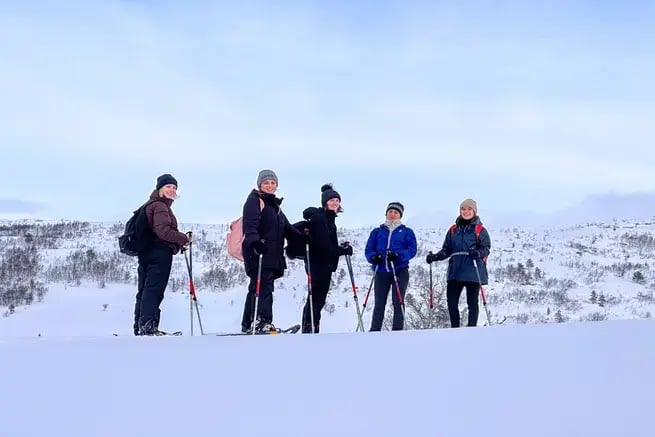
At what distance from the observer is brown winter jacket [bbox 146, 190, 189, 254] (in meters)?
5.57

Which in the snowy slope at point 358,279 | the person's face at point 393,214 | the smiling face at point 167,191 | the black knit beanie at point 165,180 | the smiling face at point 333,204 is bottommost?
the snowy slope at point 358,279

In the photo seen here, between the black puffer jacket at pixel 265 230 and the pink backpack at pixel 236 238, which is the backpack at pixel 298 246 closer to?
the black puffer jacket at pixel 265 230

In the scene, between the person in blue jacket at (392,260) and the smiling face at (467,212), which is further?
the smiling face at (467,212)

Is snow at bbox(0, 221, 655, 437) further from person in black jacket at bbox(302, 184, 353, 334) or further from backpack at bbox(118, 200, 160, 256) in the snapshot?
person in black jacket at bbox(302, 184, 353, 334)

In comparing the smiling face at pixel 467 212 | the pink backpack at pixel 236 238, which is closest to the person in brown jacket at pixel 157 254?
the pink backpack at pixel 236 238

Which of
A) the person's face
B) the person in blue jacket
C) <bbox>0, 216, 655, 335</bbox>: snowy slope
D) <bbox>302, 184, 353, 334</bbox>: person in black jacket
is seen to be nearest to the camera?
<bbox>302, 184, 353, 334</bbox>: person in black jacket

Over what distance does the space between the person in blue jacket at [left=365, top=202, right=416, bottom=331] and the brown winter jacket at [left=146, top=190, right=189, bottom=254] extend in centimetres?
209

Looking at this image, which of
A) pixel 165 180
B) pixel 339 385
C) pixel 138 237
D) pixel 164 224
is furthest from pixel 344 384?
pixel 165 180

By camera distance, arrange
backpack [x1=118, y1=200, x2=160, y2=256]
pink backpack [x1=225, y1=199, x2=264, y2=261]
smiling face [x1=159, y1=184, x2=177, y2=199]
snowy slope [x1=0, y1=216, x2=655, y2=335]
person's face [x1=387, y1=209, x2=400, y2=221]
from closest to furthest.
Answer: backpack [x1=118, y1=200, x2=160, y2=256]
smiling face [x1=159, y1=184, x2=177, y2=199]
pink backpack [x1=225, y1=199, x2=264, y2=261]
person's face [x1=387, y1=209, x2=400, y2=221]
snowy slope [x1=0, y1=216, x2=655, y2=335]

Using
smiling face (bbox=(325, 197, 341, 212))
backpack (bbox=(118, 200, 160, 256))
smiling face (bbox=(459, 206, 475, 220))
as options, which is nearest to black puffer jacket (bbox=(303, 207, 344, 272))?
smiling face (bbox=(325, 197, 341, 212))

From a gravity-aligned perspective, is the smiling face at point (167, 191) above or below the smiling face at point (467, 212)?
above

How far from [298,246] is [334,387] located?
3.56 m

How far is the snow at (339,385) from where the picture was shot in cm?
244

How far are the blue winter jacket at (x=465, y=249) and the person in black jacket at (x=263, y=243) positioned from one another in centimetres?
195
